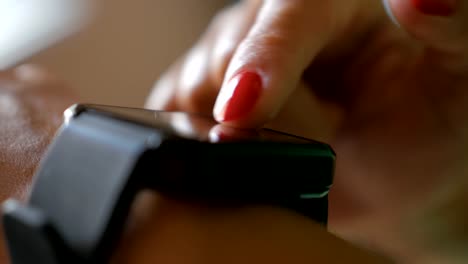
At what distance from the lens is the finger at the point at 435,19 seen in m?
0.30

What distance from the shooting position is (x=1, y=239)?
250 millimetres

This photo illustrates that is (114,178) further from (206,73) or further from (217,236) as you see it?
(206,73)

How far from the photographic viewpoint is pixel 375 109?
0.49m

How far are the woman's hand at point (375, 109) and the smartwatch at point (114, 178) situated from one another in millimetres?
186

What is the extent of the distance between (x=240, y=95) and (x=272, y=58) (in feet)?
0.14

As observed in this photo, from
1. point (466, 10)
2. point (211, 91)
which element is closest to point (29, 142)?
point (211, 91)

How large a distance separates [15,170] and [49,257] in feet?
0.43

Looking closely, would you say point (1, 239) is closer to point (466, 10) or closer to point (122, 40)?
point (466, 10)

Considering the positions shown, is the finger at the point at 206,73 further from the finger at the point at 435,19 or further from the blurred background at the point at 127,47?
the blurred background at the point at 127,47

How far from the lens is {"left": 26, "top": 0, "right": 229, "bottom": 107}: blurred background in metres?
0.89

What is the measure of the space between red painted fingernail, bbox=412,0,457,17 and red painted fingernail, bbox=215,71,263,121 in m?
0.10

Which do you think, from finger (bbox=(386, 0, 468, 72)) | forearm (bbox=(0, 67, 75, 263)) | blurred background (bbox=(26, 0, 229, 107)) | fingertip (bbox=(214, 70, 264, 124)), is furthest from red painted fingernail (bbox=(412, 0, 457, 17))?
blurred background (bbox=(26, 0, 229, 107))

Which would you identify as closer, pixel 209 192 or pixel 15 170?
pixel 209 192

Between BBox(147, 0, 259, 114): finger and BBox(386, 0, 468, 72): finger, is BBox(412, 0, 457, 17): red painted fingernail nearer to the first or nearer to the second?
BBox(386, 0, 468, 72): finger
